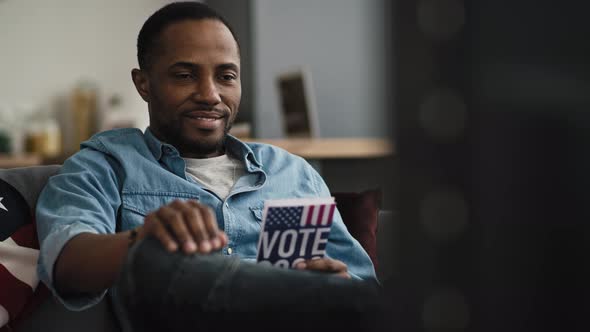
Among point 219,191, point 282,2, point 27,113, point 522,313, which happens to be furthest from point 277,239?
point 27,113

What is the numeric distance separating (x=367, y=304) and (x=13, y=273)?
785mm

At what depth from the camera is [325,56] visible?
3.54 meters

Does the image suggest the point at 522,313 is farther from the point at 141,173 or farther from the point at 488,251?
the point at 141,173

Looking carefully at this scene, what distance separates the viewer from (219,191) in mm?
1153

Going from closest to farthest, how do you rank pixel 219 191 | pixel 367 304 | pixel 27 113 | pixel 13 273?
pixel 367 304
pixel 13 273
pixel 219 191
pixel 27 113

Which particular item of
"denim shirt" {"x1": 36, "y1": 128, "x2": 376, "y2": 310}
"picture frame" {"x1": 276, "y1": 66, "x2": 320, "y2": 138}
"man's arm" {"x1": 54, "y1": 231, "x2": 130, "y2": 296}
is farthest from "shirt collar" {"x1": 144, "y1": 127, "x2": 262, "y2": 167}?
"picture frame" {"x1": 276, "y1": 66, "x2": 320, "y2": 138}

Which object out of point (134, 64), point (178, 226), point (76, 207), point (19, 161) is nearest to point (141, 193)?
point (76, 207)

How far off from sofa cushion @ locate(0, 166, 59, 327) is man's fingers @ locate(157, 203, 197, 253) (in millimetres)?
492

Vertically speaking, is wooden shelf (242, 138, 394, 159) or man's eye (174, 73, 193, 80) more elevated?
man's eye (174, 73, 193, 80)

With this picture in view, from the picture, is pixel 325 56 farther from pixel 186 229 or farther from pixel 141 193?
pixel 186 229

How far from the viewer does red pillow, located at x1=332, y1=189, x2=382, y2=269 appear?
151cm

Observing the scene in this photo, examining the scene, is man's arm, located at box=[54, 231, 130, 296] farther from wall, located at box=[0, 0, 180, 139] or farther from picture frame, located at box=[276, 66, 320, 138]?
wall, located at box=[0, 0, 180, 139]

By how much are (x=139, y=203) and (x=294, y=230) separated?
357 mm

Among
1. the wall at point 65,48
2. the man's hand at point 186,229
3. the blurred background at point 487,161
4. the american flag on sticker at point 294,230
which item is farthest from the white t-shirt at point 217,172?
the wall at point 65,48
